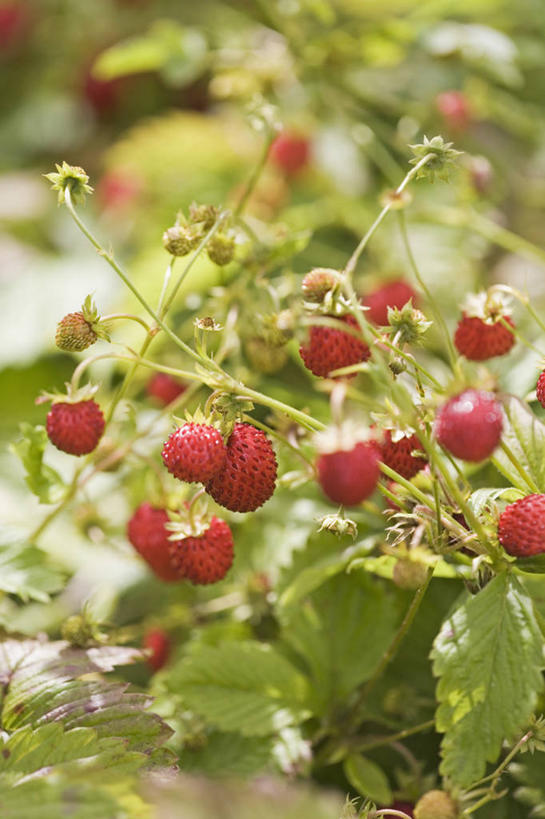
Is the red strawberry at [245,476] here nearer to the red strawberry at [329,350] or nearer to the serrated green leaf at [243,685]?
the red strawberry at [329,350]

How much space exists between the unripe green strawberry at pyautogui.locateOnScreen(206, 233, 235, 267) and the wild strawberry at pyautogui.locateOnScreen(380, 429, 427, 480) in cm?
28

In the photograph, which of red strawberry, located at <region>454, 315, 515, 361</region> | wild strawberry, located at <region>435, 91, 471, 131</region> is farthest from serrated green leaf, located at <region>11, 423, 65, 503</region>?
wild strawberry, located at <region>435, 91, 471, 131</region>

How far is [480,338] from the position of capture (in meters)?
0.84

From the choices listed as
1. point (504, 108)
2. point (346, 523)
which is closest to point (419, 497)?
point (346, 523)

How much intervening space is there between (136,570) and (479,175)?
2.75 feet

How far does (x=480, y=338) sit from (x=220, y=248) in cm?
29

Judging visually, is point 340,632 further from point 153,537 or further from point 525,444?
point 525,444

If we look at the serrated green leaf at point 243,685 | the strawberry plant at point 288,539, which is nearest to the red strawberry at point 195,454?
the strawberry plant at point 288,539

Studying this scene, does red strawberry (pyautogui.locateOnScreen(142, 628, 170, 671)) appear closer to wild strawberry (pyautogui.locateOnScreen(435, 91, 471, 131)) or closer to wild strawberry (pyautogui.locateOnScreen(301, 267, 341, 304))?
wild strawberry (pyautogui.locateOnScreen(301, 267, 341, 304))

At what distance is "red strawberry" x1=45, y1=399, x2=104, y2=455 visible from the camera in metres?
0.79

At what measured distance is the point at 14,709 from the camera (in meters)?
0.82

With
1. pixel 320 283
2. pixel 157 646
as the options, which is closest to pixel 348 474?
pixel 320 283

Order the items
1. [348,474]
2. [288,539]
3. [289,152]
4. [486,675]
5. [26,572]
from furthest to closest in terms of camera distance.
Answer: [289,152], [288,539], [26,572], [486,675], [348,474]

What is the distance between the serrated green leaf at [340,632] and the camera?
38.8 inches
